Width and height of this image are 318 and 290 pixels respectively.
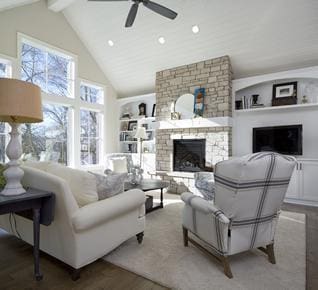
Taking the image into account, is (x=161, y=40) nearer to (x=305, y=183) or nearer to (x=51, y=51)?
(x=51, y=51)

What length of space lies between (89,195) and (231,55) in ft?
14.1

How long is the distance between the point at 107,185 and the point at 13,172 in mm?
797

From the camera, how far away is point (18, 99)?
1734 millimetres

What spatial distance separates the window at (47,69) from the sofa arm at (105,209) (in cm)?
403

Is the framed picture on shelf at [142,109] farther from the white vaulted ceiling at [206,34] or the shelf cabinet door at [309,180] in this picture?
the shelf cabinet door at [309,180]

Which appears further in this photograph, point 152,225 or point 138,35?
point 138,35

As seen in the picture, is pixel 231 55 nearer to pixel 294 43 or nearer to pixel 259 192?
pixel 294 43

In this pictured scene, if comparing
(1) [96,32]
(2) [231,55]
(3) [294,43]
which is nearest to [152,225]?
(2) [231,55]

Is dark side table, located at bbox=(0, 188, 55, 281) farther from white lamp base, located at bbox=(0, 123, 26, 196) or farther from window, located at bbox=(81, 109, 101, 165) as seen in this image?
window, located at bbox=(81, 109, 101, 165)

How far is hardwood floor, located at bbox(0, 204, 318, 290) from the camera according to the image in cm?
174

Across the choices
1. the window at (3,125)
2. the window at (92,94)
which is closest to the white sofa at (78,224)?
the window at (3,125)

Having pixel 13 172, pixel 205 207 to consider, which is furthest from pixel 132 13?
pixel 205 207

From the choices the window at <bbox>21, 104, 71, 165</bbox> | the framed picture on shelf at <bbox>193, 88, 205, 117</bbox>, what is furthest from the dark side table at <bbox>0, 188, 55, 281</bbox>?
the framed picture on shelf at <bbox>193, 88, 205, 117</bbox>

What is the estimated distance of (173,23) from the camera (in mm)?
4492
